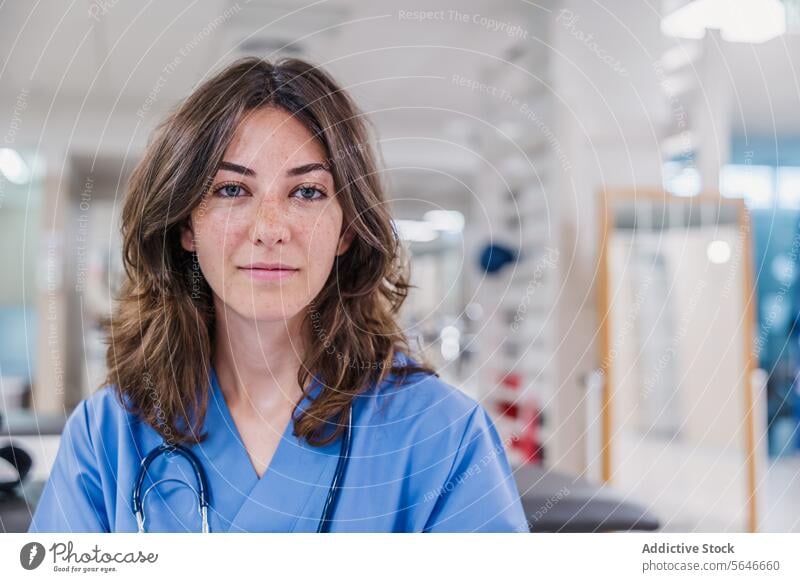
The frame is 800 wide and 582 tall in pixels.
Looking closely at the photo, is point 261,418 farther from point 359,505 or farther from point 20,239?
point 20,239

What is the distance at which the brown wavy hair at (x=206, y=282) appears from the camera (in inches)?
23.7

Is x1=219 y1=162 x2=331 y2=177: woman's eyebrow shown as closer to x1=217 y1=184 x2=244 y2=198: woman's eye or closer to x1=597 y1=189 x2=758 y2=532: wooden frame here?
x1=217 y1=184 x2=244 y2=198: woman's eye

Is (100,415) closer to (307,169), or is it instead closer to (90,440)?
(90,440)

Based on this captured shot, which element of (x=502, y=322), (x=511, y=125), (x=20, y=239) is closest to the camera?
(x=20, y=239)

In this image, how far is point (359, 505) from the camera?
2.07 feet

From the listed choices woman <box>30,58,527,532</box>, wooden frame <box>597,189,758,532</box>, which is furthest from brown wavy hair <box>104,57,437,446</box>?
wooden frame <box>597,189,758,532</box>

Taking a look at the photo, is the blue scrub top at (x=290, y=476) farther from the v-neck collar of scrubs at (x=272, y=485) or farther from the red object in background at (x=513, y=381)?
the red object in background at (x=513, y=381)

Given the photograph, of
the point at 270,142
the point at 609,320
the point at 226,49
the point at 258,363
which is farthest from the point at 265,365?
the point at 609,320

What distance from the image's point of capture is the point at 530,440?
1.49 m

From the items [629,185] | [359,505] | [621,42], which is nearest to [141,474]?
[359,505]

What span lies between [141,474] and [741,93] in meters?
0.90

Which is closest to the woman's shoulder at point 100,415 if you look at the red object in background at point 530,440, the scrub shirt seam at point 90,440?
the scrub shirt seam at point 90,440

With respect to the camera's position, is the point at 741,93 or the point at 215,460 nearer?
the point at 215,460
